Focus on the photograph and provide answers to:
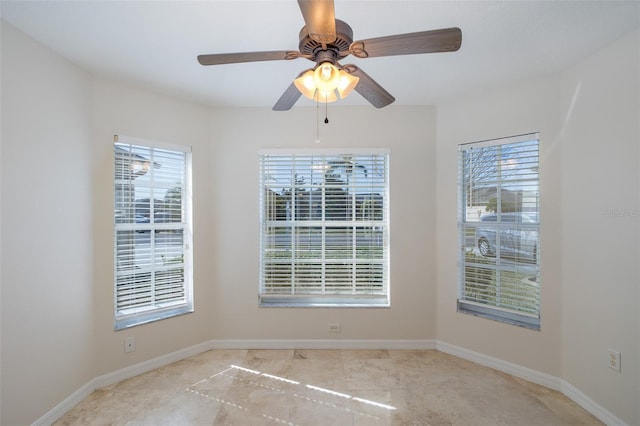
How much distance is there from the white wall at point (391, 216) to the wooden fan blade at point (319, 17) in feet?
6.34

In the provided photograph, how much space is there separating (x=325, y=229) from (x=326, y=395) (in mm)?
1507

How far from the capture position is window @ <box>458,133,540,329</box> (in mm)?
2539

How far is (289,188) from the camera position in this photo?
3.13 metres

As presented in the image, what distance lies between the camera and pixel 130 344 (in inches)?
102
